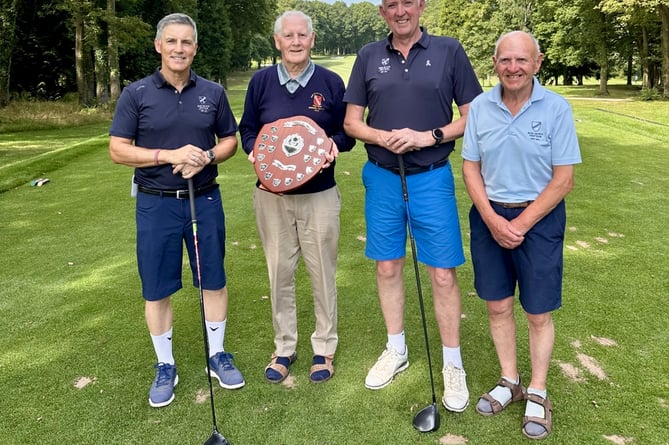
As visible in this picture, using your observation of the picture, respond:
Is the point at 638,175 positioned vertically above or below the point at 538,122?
below

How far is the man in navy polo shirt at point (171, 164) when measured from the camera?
276 cm

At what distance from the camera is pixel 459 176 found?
8648 mm

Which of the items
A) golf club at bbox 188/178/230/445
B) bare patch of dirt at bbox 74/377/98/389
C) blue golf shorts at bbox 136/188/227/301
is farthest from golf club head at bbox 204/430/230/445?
bare patch of dirt at bbox 74/377/98/389

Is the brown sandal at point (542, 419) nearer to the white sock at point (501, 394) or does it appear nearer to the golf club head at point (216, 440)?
the white sock at point (501, 394)

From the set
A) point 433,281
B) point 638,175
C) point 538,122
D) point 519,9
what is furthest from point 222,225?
point 519,9

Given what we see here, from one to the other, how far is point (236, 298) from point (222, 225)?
4.25ft

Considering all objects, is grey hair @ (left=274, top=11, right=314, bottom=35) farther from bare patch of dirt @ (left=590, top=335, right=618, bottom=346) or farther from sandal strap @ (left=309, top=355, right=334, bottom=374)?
bare patch of dirt @ (left=590, top=335, right=618, bottom=346)

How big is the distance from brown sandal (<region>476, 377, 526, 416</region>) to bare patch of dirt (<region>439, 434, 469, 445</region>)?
0.84 ft

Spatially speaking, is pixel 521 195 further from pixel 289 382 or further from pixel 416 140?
pixel 289 382

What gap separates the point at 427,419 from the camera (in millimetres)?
2611

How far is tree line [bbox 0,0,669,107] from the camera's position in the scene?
20.9m

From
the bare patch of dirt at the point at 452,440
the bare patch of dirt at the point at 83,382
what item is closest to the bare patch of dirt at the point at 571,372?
the bare patch of dirt at the point at 452,440

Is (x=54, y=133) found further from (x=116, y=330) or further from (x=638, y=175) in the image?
(x=638, y=175)

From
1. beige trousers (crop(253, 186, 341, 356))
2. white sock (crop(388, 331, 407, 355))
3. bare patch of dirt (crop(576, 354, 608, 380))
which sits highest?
beige trousers (crop(253, 186, 341, 356))
